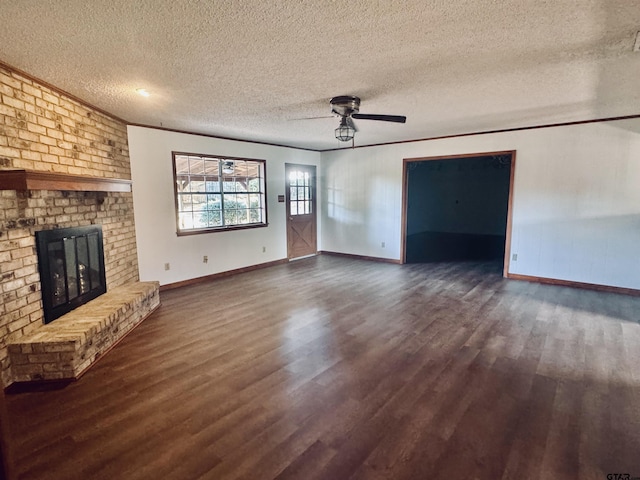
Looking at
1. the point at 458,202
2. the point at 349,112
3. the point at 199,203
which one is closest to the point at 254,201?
the point at 199,203

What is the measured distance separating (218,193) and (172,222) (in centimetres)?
102

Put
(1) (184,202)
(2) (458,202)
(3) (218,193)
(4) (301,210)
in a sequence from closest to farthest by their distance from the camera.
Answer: (1) (184,202), (3) (218,193), (4) (301,210), (2) (458,202)

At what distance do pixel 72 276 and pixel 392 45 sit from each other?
142 inches

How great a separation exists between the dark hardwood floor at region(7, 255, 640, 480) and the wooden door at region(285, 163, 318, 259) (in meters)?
3.40

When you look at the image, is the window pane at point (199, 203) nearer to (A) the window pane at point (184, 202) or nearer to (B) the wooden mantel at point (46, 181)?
(A) the window pane at point (184, 202)

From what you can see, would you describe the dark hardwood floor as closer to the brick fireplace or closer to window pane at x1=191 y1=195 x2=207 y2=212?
the brick fireplace

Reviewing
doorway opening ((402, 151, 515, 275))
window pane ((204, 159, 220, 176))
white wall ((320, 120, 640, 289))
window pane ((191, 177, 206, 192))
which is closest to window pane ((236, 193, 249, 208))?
window pane ((204, 159, 220, 176))

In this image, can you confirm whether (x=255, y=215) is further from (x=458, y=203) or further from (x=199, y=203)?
(x=458, y=203)

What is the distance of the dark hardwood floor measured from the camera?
1.85 metres

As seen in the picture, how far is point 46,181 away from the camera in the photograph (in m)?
2.64

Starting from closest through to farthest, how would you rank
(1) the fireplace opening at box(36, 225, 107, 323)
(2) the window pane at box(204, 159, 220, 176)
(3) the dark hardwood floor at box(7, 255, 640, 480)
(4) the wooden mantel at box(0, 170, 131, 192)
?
(3) the dark hardwood floor at box(7, 255, 640, 480)
(4) the wooden mantel at box(0, 170, 131, 192)
(1) the fireplace opening at box(36, 225, 107, 323)
(2) the window pane at box(204, 159, 220, 176)

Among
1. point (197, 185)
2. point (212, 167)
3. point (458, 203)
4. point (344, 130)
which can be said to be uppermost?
point (344, 130)

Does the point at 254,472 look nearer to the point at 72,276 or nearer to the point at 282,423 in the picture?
the point at 282,423

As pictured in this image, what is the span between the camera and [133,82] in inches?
122
